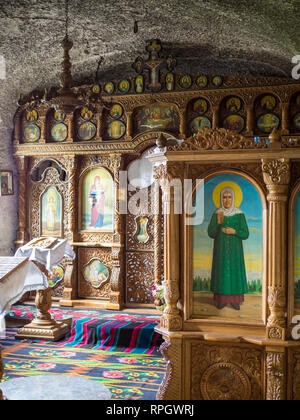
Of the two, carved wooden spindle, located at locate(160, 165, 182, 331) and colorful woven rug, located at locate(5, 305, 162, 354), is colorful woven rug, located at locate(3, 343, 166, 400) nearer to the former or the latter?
colorful woven rug, located at locate(5, 305, 162, 354)

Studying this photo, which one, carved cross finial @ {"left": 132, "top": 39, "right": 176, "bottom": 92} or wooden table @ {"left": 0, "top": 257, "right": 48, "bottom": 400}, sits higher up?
carved cross finial @ {"left": 132, "top": 39, "right": 176, "bottom": 92}

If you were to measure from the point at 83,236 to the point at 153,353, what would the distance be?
2.60 m

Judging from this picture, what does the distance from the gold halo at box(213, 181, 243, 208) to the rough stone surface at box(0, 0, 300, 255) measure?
2.05 metres

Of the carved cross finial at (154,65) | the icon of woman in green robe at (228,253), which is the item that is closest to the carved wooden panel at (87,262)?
the carved cross finial at (154,65)

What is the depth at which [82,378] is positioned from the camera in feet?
14.9

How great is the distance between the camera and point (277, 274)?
3.41 m

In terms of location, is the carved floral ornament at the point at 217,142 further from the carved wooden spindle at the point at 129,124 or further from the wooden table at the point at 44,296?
the carved wooden spindle at the point at 129,124

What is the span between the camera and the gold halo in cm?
357

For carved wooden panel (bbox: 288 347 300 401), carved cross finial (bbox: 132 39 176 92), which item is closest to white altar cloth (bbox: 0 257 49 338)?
carved wooden panel (bbox: 288 347 300 401)

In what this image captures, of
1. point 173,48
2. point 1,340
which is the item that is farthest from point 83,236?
point 173,48

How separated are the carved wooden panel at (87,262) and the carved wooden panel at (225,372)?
4039 mm

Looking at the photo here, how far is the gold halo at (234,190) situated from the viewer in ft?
11.7

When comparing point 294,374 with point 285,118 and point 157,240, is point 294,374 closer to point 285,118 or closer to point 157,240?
point 157,240

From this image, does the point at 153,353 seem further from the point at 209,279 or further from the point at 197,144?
the point at 197,144
